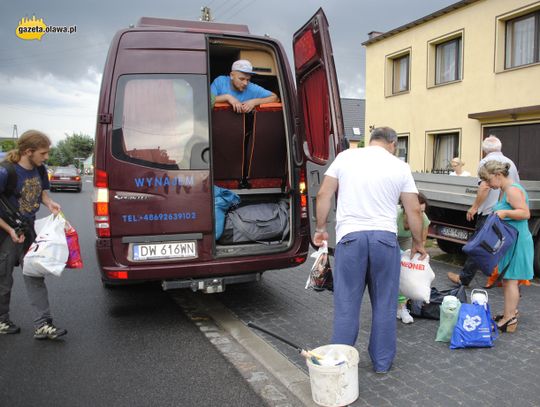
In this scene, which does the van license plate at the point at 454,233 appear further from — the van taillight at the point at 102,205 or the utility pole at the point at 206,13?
the utility pole at the point at 206,13

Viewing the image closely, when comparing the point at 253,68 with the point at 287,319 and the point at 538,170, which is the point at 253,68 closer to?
the point at 287,319

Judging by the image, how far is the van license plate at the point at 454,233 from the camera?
22.1ft

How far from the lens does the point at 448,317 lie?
13.1 ft

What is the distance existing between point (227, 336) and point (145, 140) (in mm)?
1898

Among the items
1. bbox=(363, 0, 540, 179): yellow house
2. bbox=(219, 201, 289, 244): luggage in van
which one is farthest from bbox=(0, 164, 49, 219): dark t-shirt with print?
bbox=(363, 0, 540, 179): yellow house

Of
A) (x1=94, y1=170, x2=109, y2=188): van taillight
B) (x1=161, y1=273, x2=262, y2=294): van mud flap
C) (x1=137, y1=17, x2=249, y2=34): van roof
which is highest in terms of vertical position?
(x1=137, y1=17, x2=249, y2=34): van roof

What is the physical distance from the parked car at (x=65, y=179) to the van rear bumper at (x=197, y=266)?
81.4ft

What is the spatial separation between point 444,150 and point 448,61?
2.78 m

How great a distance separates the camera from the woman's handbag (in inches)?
163

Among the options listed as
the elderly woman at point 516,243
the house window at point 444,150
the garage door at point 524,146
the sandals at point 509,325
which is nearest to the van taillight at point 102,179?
the elderly woman at point 516,243

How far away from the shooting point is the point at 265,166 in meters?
5.35

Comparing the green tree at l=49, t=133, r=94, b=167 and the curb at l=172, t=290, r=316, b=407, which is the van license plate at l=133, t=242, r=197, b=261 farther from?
the green tree at l=49, t=133, r=94, b=167

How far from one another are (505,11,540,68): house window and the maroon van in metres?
10.3

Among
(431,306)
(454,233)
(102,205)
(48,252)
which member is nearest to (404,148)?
(454,233)
